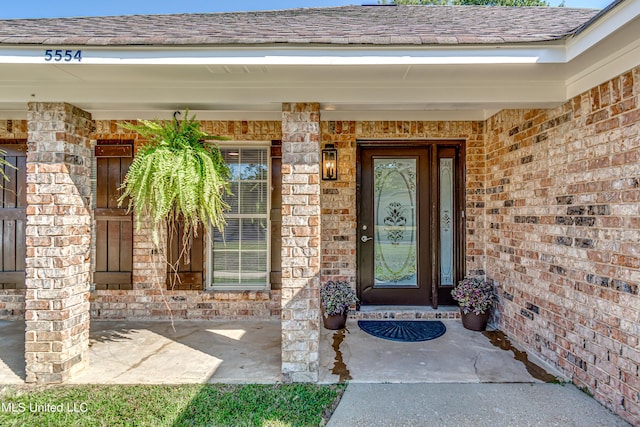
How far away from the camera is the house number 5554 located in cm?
237

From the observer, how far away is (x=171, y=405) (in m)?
2.41

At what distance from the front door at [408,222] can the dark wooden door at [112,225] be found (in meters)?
2.91

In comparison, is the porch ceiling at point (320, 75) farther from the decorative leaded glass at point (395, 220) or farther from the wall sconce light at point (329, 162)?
the decorative leaded glass at point (395, 220)

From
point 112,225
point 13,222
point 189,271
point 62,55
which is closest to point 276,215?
point 189,271

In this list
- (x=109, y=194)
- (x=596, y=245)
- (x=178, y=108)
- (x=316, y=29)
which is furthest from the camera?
(x=109, y=194)

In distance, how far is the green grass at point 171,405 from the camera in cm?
225

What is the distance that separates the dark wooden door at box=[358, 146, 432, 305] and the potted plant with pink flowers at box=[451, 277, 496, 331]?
480mm

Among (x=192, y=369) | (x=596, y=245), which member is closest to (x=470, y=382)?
(x=596, y=245)

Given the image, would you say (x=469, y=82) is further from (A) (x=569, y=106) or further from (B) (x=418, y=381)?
(B) (x=418, y=381)

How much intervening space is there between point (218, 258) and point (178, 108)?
2055mm

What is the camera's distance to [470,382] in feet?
9.00

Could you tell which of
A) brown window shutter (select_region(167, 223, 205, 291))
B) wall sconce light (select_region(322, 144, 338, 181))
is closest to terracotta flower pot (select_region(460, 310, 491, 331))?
wall sconce light (select_region(322, 144, 338, 181))

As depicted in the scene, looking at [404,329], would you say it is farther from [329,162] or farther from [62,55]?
[62,55]

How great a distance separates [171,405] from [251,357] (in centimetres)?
88
